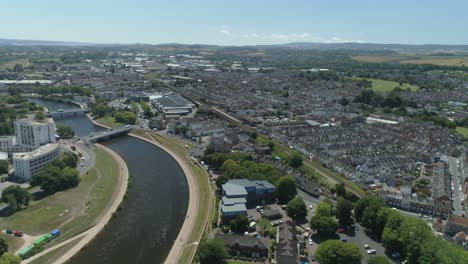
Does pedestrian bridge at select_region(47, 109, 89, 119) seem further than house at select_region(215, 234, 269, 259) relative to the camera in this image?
Yes

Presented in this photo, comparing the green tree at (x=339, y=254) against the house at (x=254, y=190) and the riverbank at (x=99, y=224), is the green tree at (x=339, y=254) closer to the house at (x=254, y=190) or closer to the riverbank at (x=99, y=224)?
the house at (x=254, y=190)

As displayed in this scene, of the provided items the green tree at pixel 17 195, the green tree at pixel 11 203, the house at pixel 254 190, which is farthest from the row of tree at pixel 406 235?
the green tree at pixel 11 203

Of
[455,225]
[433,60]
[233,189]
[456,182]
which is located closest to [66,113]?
[233,189]

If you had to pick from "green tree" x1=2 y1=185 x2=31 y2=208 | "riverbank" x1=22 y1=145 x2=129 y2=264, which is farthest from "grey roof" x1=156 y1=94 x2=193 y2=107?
"green tree" x1=2 y1=185 x2=31 y2=208

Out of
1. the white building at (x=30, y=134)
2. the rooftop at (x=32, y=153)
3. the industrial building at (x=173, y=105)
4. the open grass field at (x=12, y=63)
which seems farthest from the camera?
the open grass field at (x=12, y=63)

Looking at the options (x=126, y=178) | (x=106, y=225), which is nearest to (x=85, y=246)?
(x=106, y=225)

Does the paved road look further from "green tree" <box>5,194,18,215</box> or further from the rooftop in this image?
the rooftop
